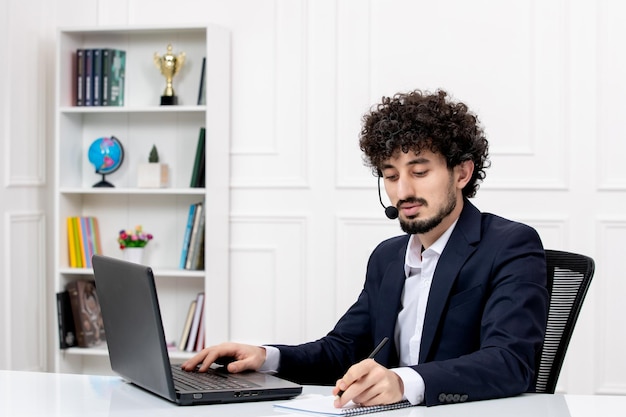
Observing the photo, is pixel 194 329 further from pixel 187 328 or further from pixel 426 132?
pixel 426 132

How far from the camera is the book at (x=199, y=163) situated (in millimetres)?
4016

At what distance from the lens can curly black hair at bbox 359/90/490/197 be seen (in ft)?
6.89

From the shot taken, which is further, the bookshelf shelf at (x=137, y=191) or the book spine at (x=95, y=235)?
the book spine at (x=95, y=235)

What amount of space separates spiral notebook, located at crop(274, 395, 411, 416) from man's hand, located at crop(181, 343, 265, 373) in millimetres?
268

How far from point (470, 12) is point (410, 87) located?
0.43 m

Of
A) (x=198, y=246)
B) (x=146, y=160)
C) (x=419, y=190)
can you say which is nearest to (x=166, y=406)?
(x=419, y=190)

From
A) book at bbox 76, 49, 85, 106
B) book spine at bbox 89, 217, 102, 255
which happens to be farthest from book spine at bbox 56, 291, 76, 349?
book at bbox 76, 49, 85, 106

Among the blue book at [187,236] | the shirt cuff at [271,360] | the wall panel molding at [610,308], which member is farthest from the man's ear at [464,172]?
the blue book at [187,236]

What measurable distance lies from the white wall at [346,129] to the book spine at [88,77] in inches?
9.0

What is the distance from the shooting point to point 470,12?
3891 mm

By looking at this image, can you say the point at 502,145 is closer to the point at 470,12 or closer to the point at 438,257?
the point at 470,12

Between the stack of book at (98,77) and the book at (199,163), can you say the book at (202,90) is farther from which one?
the stack of book at (98,77)

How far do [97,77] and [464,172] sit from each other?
246 cm

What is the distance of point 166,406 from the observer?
1.62 metres
